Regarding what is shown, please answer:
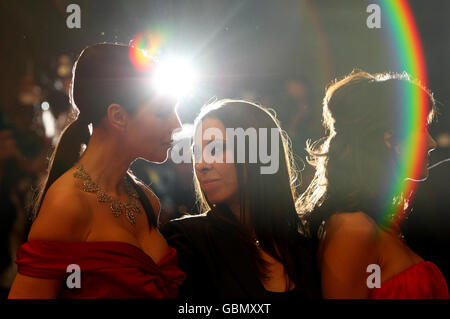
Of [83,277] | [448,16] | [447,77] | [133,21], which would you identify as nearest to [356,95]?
[447,77]

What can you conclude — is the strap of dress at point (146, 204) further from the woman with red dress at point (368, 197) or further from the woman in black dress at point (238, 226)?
the woman with red dress at point (368, 197)

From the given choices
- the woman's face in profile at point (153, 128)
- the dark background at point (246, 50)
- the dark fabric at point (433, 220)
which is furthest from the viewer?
the dark background at point (246, 50)

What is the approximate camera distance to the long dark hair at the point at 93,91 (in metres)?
2.00

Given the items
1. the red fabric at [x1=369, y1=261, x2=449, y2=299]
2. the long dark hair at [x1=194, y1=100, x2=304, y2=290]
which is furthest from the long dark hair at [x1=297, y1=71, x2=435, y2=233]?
the red fabric at [x1=369, y1=261, x2=449, y2=299]

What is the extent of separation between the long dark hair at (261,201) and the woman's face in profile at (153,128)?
14 centimetres

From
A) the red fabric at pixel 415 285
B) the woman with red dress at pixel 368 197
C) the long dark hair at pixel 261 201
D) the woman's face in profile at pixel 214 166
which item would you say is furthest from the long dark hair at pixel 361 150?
the woman's face in profile at pixel 214 166

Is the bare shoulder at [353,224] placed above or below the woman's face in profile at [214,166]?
below

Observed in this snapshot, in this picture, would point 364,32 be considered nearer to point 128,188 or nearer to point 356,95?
point 356,95

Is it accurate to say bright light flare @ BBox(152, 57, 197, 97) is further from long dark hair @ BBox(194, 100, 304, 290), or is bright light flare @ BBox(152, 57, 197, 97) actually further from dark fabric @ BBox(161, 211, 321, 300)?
dark fabric @ BBox(161, 211, 321, 300)

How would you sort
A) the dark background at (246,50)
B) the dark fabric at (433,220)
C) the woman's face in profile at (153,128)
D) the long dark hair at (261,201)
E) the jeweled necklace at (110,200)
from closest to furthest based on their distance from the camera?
the jeweled necklace at (110,200), the woman's face in profile at (153,128), the long dark hair at (261,201), the dark fabric at (433,220), the dark background at (246,50)

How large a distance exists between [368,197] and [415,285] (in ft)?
1.45

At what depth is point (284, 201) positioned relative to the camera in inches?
90.1

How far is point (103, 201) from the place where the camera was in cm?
197

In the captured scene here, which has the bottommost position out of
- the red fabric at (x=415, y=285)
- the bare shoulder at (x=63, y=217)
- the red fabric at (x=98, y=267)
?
the red fabric at (x=415, y=285)
